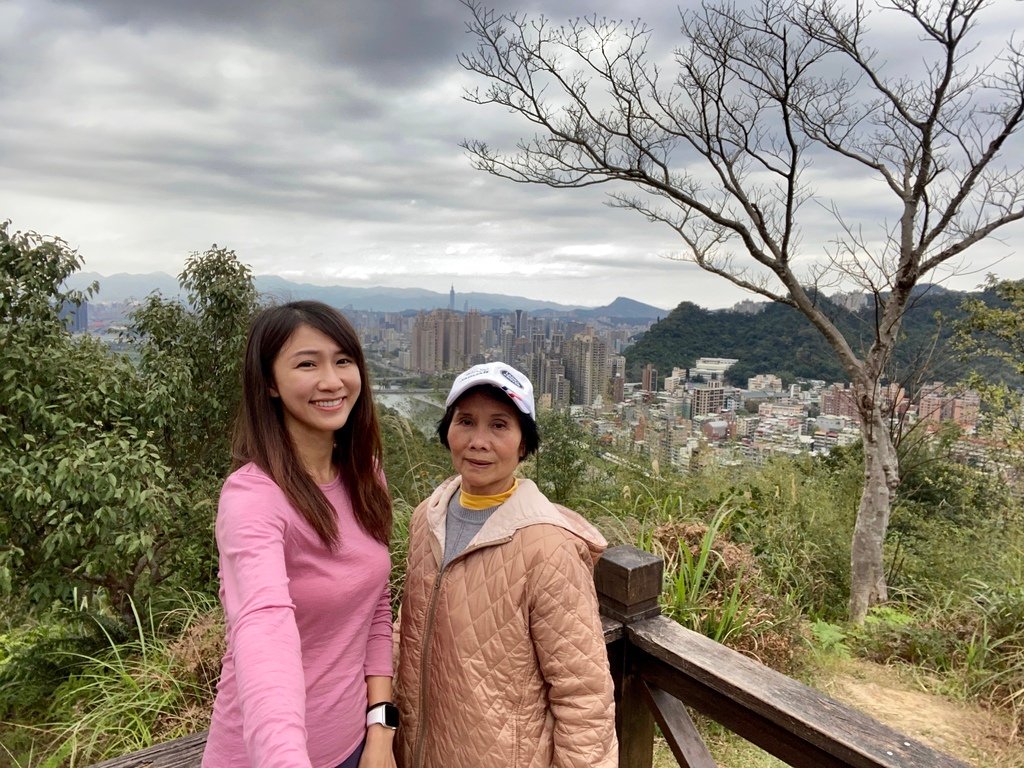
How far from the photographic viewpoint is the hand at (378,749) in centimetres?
102

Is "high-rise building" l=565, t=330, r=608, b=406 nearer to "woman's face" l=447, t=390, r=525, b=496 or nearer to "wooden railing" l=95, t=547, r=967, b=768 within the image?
"wooden railing" l=95, t=547, r=967, b=768

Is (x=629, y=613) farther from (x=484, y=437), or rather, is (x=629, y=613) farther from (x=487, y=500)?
(x=484, y=437)

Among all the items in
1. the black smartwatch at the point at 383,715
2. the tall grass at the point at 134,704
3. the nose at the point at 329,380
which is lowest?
the tall grass at the point at 134,704

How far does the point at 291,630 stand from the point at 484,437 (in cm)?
42

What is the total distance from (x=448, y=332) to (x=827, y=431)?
6250 millimetres

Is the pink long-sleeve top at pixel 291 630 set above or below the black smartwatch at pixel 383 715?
above

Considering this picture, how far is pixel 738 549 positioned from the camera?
3.03 metres

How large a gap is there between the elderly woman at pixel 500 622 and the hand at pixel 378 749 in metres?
0.04

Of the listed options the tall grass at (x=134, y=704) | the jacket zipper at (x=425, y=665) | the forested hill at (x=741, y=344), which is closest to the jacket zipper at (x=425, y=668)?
the jacket zipper at (x=425, y=665)

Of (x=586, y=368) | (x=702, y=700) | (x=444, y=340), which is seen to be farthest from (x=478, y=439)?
(x=586, y=368)

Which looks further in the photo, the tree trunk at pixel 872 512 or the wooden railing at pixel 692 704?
the tree trunk at pixel 872 512

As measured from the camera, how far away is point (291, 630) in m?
0.80

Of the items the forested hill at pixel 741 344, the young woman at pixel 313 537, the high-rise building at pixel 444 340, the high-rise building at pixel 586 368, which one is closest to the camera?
the young woman at pixel 313 537

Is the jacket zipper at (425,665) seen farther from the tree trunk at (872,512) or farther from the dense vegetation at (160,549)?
the tree trunk at (872,512)
